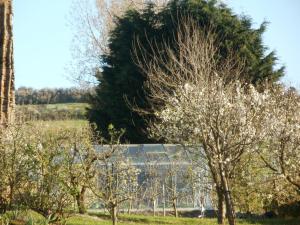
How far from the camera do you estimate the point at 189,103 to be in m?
13.0

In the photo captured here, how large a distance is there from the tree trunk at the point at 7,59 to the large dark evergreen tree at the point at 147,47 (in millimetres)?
8183

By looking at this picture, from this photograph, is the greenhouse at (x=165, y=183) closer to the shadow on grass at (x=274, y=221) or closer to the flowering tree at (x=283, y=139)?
the shadow on grass at (x=274, y=221)

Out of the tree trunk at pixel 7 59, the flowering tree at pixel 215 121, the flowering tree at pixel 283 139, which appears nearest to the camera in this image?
the flowering tree at pixel 215 121

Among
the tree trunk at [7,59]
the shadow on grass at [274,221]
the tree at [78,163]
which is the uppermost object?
the tree trunk at [7,59]

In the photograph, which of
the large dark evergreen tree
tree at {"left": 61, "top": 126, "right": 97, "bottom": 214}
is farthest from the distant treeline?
tree at {"left": 61, "top": 126, "right": 97, "bottom": 214}

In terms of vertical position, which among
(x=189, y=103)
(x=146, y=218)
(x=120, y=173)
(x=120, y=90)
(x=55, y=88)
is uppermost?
(x=55, y=88)

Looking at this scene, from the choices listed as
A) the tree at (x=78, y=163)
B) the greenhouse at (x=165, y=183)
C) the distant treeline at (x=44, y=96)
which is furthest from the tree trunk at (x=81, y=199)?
the distant treeline at (x=44, y=96)

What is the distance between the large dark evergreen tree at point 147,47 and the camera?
23062mm

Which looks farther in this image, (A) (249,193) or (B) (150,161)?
(B) (150,161)

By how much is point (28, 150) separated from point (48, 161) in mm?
532

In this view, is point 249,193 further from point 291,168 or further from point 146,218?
point 146,218

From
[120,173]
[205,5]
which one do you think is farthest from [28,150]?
[205,5]

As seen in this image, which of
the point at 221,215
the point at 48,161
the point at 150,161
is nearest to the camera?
the point at 48,161

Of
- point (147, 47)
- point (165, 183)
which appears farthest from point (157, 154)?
point (147, 47)
